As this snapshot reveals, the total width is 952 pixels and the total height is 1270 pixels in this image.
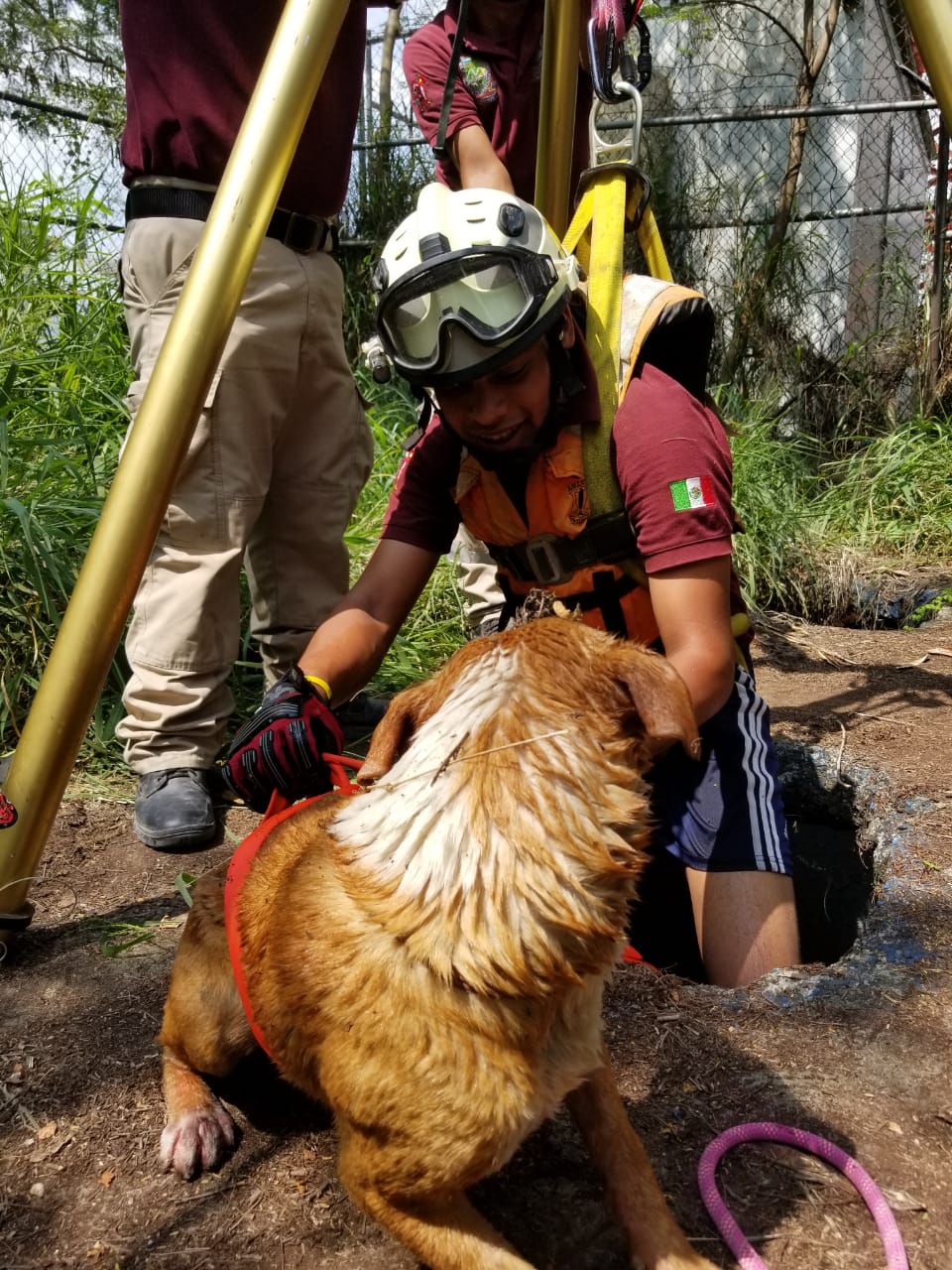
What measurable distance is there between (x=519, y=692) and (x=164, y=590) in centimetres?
249

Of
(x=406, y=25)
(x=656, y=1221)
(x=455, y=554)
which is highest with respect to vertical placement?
(x=406, y=25)

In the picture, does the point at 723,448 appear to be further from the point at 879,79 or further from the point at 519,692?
the point at 879,79

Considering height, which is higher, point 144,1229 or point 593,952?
point 593,952

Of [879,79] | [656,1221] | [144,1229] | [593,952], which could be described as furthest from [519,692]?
[879,79]

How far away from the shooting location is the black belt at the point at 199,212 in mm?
3807

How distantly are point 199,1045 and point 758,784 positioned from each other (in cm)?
196

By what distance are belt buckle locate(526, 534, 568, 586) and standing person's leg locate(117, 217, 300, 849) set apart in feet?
4.56

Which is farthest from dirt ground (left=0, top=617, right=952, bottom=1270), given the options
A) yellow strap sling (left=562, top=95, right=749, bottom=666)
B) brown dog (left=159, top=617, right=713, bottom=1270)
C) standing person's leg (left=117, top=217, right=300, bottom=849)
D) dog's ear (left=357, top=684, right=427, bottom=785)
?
yellow strap sling (left=562, top=95, right=749, bottom=666)

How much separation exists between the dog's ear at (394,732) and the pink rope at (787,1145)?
3.71ft

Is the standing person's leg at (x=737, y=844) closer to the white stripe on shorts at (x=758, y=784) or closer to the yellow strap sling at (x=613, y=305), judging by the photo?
the white stripe on shorts at (x=758, y=784)

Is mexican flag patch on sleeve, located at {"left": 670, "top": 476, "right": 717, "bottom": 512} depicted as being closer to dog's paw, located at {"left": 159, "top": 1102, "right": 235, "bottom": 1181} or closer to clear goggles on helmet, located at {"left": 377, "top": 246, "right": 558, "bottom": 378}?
clear goggles on helmet, located at {"left": 377, "top": 246, "right": 558, "bottom": 378}

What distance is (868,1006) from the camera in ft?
8.82

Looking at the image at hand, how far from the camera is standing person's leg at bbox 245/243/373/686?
4.23 meters

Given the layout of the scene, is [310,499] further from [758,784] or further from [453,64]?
[758,784]
